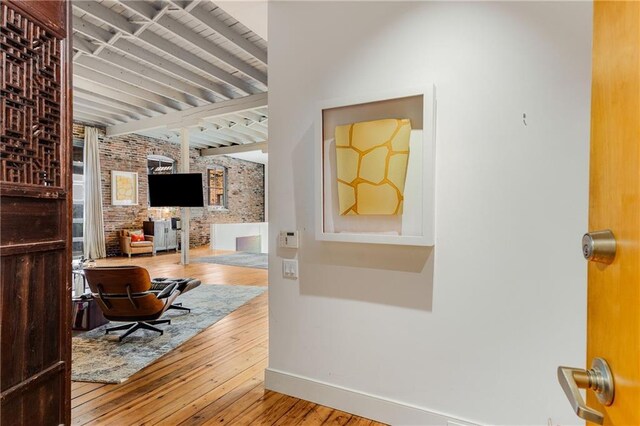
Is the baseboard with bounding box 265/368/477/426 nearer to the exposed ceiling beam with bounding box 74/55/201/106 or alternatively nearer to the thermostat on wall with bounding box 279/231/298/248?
the thermostat on wall with bounding box 279/231/298/248

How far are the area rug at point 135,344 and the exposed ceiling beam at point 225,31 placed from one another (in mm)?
3713

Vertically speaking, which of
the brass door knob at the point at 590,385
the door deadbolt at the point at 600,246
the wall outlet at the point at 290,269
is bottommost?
the wall outlet at the point at 290,269

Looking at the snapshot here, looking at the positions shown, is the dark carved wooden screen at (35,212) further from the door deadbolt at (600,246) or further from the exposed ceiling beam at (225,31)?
the exposed ceiling beam at (225,31)

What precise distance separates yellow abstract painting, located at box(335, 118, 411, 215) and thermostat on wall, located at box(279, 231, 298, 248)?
440 millimetres

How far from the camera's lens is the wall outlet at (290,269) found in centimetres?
234

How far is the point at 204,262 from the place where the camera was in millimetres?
8711

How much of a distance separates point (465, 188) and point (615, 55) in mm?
1183

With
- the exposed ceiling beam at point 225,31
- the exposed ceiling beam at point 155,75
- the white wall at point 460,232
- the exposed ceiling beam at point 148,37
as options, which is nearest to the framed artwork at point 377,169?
the white wall at point 460,232

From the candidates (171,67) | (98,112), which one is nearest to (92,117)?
(98,112)

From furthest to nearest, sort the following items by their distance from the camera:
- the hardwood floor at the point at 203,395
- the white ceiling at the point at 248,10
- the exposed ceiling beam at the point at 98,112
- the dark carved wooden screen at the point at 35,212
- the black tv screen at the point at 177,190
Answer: the black tv screen at the point at 177,190
the exposed ceiling beam at the point at 98,112
the white ceiling at the point at 248,10
the hardwood floor at the point at 203,395
the dark carved wooden screen at the point at 35,212

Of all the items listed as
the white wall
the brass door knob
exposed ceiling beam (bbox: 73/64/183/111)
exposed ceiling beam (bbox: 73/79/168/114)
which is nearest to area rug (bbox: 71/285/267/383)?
the white wall

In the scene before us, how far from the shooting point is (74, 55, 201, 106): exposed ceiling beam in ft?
17.4

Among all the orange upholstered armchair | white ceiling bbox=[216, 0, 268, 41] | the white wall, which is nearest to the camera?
the white wall

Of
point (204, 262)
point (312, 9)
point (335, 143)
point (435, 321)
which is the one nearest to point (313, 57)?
point (312, 9)
